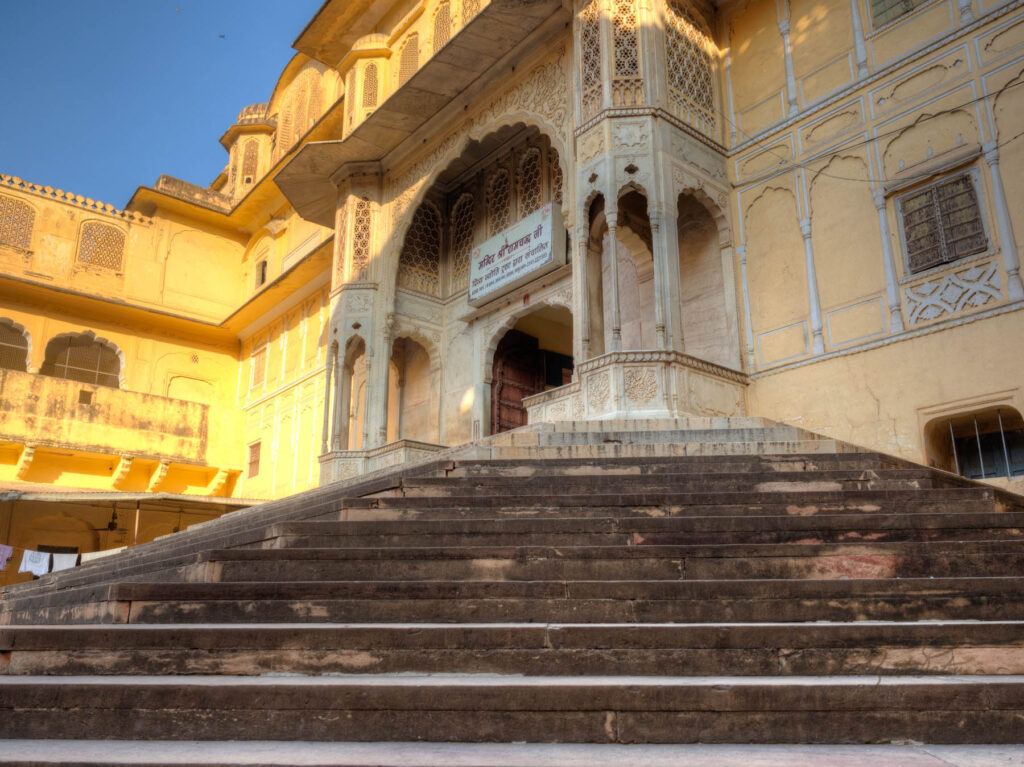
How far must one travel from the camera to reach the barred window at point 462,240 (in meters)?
15.0

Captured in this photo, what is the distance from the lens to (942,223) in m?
8.82

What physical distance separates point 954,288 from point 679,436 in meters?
3.46

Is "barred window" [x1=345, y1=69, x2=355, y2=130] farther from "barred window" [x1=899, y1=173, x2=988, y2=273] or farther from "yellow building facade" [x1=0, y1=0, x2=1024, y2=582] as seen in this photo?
"barred window" [x1=899, y1=173, x2=988, y2=273]

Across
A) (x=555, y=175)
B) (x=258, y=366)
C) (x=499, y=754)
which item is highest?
(x=555, y=175)

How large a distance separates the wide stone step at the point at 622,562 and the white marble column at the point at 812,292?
19.1 feet

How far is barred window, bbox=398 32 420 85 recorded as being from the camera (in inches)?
547

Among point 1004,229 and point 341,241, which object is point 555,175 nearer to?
point 341,241

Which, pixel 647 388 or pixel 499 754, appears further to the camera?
pixel 647 388

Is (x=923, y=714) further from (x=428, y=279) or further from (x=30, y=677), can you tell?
(x=428, y=279)

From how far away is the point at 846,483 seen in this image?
5.30 meters

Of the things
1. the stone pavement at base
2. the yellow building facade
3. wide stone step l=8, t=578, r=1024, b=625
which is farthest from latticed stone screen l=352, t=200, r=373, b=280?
the stone pavement at base

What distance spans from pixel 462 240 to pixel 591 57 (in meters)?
5.21

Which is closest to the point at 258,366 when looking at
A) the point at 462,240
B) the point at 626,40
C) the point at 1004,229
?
the point at 462,240

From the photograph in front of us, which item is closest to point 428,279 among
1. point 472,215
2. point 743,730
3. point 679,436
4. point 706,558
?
point 472,215
